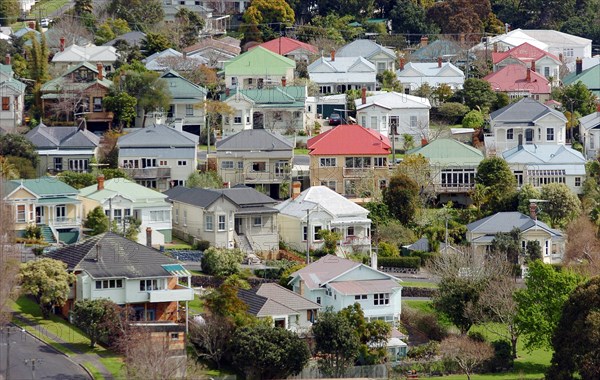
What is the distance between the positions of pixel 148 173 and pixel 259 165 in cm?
527

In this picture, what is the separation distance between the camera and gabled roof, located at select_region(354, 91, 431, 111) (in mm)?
104669

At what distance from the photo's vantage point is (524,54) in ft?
393

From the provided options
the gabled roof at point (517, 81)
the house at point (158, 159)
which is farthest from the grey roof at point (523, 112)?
the house at point (158, 159)

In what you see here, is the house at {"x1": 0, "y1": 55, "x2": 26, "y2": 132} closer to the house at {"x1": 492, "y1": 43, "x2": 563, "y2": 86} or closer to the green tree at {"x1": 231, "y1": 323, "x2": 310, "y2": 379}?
the house at {"x1": 492, "y1": 43, "x2": 563, "y2": 86}

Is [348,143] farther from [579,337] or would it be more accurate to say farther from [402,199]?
[579,337]

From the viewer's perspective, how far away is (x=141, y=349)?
66.7 metres

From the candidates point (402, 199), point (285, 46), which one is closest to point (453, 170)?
point (402, 199)

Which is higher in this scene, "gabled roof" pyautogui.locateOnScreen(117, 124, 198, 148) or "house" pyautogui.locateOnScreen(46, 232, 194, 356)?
"gabled roof" pyautogui.locateOnScreen(117, 124, 198, 148)

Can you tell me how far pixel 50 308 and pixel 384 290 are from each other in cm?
1275

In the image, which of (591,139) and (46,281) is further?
(591,139)

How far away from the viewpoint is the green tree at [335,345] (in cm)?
7188

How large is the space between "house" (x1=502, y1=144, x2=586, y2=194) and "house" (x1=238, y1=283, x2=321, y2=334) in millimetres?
22648

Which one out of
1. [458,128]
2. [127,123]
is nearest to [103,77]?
[127,123]

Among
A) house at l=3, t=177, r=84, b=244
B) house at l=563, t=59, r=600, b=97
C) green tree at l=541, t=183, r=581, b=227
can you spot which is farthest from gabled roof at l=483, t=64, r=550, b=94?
house at l=3, t=177, r=84, b=244
